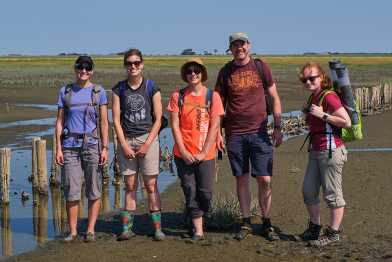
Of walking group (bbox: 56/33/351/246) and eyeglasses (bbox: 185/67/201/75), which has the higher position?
eyeglasses (bbox: 185/67/201/75)

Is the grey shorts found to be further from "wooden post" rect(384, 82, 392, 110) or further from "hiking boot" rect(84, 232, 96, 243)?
"wooden post" rect(384, 82, 392, 110)

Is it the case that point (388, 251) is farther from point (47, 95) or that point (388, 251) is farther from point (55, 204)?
point (47, 95)

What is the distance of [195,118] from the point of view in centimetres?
775

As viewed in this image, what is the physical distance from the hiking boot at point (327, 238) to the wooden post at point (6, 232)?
3.62m

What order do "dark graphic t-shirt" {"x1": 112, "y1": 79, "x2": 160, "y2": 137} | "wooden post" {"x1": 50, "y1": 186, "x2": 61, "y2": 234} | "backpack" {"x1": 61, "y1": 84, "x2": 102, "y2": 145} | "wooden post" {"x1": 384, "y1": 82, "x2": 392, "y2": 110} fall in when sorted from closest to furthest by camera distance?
"dark graphic t-shirt" {"x1": 112, "y1": 79, "x2": 160, "y2": 137} → "backpack" {"x1": 61, "y1": 84, "x2": 102, "y2": 145} → "wooden post" {"x1": 50, "y1": 186, "x2": 61, "y2": 234} → "wooden post" {"x1": 384, "y1": 82, "x2": 392, "y2": 110}

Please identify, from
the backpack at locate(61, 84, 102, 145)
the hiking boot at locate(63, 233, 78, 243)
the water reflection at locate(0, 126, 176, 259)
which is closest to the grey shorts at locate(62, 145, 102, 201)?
the backpack at locate(61, 84, 102, 145)

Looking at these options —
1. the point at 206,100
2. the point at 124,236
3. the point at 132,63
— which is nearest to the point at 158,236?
the point at 124,236

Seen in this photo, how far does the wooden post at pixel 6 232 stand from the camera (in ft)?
28.7

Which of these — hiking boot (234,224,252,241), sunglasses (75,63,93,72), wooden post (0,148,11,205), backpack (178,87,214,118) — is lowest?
hiking boot (234,224,252,241)

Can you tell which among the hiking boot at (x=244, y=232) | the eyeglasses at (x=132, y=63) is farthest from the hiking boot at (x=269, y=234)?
the eyeglasses at (x=132, y=63)

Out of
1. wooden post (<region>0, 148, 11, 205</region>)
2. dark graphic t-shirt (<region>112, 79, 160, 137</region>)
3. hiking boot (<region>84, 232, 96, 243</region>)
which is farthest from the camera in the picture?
wooden post (<region>0, 148, 11, 205</region>)

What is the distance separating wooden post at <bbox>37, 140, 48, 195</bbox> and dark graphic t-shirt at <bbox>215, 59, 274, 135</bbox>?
201 inches

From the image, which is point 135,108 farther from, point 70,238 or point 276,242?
point 276,242

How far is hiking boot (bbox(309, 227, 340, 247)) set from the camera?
25.1 ft
